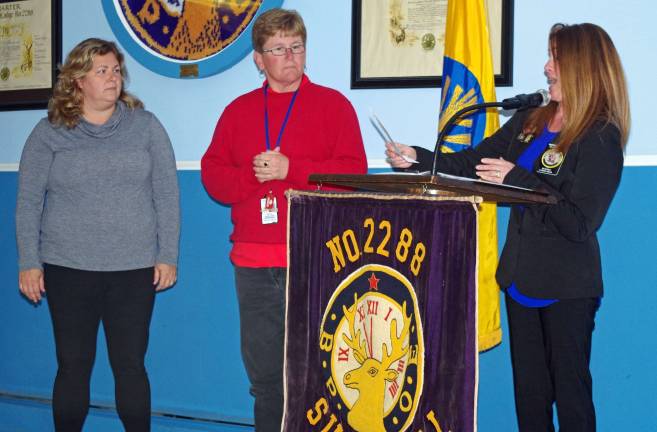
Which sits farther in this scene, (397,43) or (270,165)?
(397,43)

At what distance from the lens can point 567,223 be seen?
2.13 m

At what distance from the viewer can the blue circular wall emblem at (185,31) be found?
3.41 metres

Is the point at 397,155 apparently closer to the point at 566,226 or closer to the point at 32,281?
the point at 566,226

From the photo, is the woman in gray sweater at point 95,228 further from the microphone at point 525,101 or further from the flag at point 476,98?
the microphone at point 525,101

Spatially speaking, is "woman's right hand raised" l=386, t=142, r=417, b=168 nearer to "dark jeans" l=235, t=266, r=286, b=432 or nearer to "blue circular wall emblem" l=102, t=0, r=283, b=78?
"dark jeans" l=235, t=266, r=286, b=432

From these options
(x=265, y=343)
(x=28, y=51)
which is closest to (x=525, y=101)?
(x=265, y=343)

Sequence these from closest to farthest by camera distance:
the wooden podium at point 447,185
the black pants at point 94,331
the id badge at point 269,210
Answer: the wooden podium at point 447,185, the id badge at point 269,210, the black pants at point 94,331

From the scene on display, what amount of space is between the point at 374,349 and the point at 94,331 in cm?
117

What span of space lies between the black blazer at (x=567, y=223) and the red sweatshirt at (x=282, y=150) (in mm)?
607

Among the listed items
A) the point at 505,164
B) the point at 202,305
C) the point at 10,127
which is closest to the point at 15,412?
the point at 202,305

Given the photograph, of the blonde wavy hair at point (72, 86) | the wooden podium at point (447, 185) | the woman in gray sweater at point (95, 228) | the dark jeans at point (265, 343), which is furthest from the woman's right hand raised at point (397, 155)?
the blonde wavy hair at point (72, 86)

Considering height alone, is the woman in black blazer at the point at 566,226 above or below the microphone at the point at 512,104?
below

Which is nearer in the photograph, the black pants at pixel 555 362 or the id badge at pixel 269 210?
the black pants at pixel 555 362

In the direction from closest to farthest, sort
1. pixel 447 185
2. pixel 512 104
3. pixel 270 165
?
pixel 447 185 → pixel 512 104 → pixel 270 165
